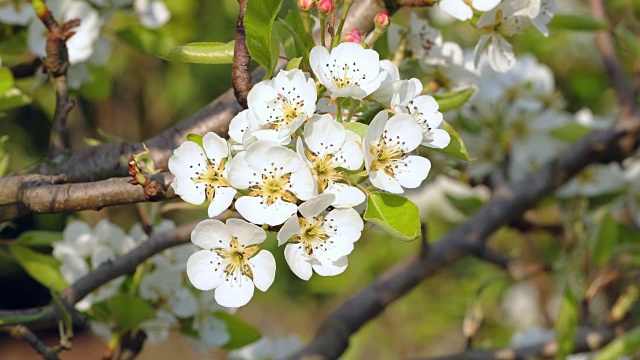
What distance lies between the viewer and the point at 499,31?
1050mm

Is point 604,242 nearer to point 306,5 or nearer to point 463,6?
point 463,6

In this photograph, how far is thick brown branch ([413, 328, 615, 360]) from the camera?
146cm

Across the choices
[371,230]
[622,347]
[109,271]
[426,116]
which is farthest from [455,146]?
[371,230]

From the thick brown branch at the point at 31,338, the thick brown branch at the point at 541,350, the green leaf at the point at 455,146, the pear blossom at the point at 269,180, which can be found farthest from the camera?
the thick brown branch at the point at 541,350

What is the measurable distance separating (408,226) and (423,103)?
14 cm

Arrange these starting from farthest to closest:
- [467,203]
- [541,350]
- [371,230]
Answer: [371,230]
[467,203]
[541,350]

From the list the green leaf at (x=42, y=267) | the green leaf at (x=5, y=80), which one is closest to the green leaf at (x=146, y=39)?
the green leaf at (x=5, y=80)

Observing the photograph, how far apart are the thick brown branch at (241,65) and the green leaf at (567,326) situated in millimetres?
765

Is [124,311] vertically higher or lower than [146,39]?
lower

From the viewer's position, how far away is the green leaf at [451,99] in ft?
3.49

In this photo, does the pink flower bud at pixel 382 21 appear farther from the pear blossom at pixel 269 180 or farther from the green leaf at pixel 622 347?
the green leaf at pixel 622 347

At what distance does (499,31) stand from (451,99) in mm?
103

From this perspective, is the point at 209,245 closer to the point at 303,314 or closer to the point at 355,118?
the point at 355,118

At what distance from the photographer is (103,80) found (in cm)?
150
